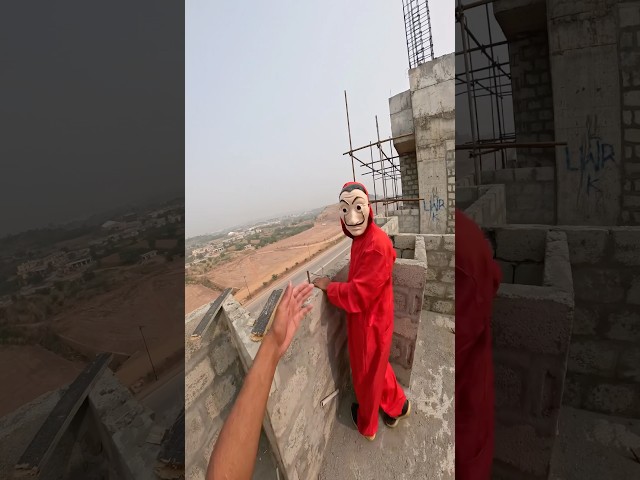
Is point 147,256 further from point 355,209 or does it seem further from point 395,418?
point 395,418

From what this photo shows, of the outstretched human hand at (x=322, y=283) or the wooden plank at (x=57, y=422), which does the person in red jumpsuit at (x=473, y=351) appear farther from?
the wooden plank at (x=57, y=422)

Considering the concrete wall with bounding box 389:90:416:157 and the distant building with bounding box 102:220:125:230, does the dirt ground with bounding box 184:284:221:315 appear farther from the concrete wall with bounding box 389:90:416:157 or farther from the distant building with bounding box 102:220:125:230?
the concrete wall with bounding box 389:90:416:157

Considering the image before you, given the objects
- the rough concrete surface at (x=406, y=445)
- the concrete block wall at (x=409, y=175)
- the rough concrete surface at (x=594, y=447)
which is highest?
the concrete block wall at (x=409, y=175)

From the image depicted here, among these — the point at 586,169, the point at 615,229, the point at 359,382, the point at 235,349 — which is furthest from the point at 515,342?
the point at 586,169

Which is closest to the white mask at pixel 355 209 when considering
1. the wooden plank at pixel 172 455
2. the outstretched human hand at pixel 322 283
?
the outstretched human hand at pixel 322 283

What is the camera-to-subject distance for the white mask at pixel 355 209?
1.49 m

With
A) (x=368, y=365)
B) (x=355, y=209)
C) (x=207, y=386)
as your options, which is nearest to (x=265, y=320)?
(x=207, y=386)

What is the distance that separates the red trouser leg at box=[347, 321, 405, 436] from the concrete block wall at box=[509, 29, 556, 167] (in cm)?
496

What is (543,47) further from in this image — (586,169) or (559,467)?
(559,467)

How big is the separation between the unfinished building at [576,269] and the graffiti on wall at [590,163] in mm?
12

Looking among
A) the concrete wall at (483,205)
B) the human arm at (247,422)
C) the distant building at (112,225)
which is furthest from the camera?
the distant building at (112,225)

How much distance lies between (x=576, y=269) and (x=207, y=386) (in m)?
2.28

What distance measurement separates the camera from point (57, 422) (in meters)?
1.08

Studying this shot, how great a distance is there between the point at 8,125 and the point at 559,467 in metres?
4.04
